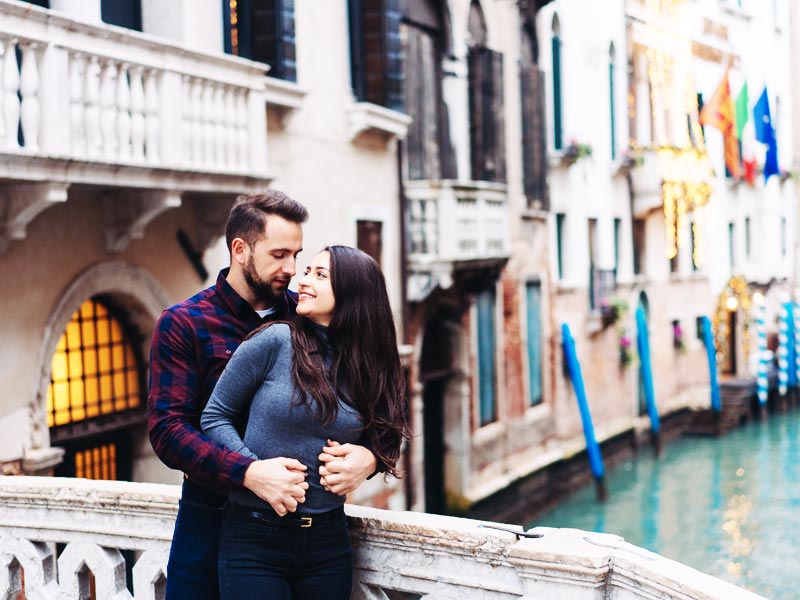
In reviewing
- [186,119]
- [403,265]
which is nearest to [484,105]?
[403,265]

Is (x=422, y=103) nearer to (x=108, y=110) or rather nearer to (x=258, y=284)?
(x=108, y=110)

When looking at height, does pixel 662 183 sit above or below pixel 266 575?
above

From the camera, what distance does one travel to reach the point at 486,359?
13.9 metres

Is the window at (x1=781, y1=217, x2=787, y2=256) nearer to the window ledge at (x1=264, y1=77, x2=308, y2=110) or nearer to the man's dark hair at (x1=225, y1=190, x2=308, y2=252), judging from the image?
the window ledge at (x1=264, y1=77, x2=308, y2=110)

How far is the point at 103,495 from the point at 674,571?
1.71 meters

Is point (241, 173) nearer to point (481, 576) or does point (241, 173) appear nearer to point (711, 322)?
point (481, 576)

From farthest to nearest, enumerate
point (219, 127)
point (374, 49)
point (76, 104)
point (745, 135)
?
point (745, 135) < point (374, 49) < point (219, 127) < point (76, 104)

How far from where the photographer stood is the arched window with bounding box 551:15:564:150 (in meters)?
16.5

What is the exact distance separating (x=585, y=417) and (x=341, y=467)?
43.2ft

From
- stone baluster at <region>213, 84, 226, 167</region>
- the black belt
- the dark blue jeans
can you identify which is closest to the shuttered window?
stone baluster at <region>213, 84, 226, 167</region>

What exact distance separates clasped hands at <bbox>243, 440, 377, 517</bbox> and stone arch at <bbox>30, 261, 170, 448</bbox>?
14.4ft

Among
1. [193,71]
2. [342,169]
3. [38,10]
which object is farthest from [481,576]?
[342,169]

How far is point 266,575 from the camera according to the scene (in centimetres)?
265

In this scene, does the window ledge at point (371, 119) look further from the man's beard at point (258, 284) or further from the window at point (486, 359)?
the man's beard at point (258, 284)
